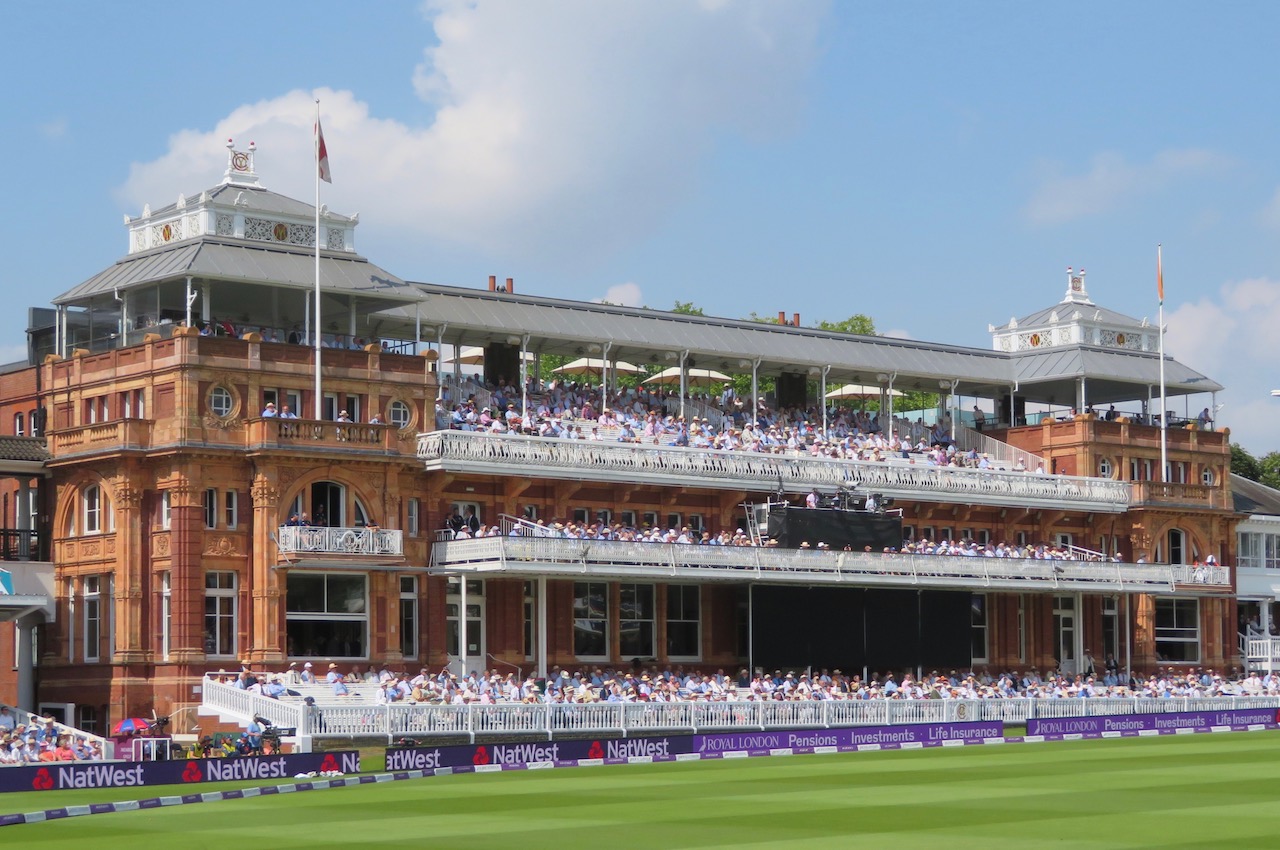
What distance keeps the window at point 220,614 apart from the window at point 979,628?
26332mm

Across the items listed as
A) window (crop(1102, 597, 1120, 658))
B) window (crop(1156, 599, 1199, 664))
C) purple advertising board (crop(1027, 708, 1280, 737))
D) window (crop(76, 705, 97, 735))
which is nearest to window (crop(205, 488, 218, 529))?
window (crop(76, 705, 97, 735))

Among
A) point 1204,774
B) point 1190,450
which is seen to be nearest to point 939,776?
point 1204,774

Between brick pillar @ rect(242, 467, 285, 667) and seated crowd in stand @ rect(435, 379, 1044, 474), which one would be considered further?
seated crowd in stand @ rect(435, 379, 1044, 474)

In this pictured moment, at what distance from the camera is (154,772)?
3731 centimetres

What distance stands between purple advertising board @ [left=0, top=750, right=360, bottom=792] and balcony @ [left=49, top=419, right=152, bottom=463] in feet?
55.1

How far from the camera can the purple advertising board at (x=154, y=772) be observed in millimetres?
35656

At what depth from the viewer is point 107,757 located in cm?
4356

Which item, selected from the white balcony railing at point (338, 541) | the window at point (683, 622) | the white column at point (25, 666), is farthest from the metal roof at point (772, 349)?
the white column at point (25, 666)

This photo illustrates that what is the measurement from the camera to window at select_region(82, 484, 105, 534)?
54.6 meters

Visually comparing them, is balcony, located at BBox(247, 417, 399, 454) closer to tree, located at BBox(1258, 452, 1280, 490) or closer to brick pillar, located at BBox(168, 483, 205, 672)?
brick pillar, located at BBox(168, 483, 205, 672)

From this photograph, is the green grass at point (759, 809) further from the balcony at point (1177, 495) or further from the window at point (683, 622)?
the balcony at point (1177, 495)

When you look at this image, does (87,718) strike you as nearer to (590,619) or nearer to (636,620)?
(590,619)

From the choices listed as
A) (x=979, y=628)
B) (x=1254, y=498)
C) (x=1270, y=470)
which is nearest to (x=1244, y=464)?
(x=1270, y=470)

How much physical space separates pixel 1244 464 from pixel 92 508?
234 feet
